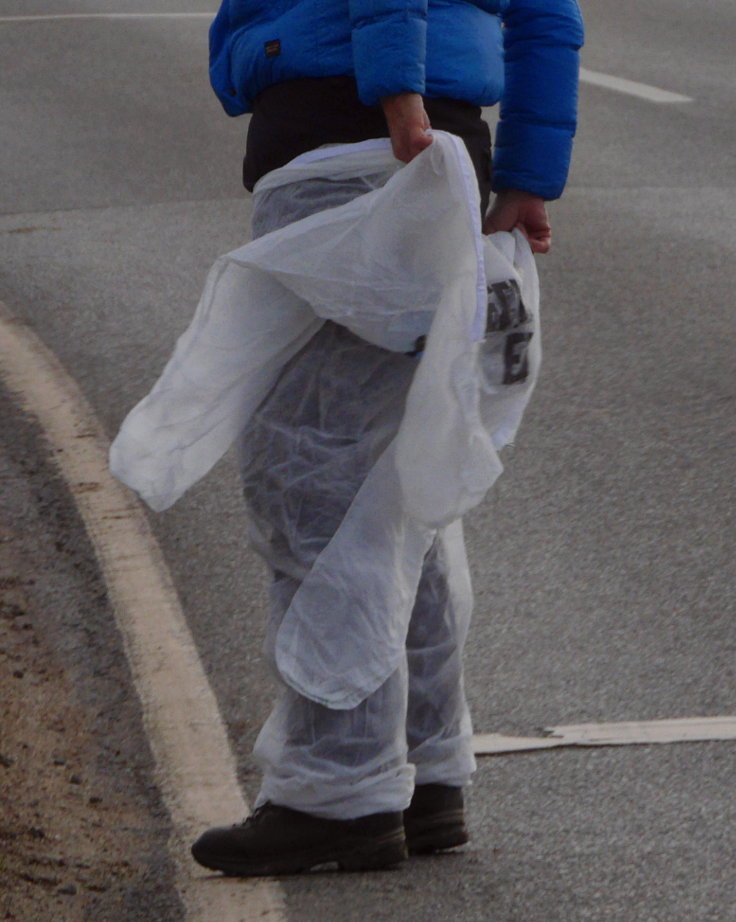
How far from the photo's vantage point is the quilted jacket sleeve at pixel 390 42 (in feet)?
7.80

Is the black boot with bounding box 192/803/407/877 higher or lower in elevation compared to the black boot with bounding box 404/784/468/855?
higher

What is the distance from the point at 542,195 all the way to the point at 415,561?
26.3 inches

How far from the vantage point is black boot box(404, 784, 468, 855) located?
2805mm

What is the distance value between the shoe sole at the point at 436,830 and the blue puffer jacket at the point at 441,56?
1097 mm

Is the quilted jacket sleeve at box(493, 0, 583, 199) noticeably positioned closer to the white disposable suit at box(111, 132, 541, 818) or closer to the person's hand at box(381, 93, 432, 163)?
the white disposable suit at box(111, 132, 541, 818)

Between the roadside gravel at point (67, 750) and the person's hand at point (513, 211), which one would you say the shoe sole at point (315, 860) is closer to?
the roadside gravel at point (67, 750)

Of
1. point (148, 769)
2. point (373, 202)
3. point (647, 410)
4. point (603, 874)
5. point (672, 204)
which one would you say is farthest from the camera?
point (672, 204)

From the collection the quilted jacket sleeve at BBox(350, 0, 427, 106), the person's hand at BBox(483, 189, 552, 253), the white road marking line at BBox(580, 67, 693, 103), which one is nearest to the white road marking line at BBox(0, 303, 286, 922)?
the person's hand at BBox(483, 189, 552, 253)

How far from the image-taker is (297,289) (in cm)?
260

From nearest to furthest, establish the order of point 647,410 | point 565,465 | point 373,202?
1. point 373,202
2. point 565,465
3. point 647,410

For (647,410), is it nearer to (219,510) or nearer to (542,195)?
(219,510)

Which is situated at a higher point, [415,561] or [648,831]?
[415,561]

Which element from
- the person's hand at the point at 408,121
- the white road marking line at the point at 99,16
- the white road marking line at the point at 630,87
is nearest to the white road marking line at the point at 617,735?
the person's hand at the point at 408,121

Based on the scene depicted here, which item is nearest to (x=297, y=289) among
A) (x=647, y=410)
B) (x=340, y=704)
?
(x=340, y=704)
